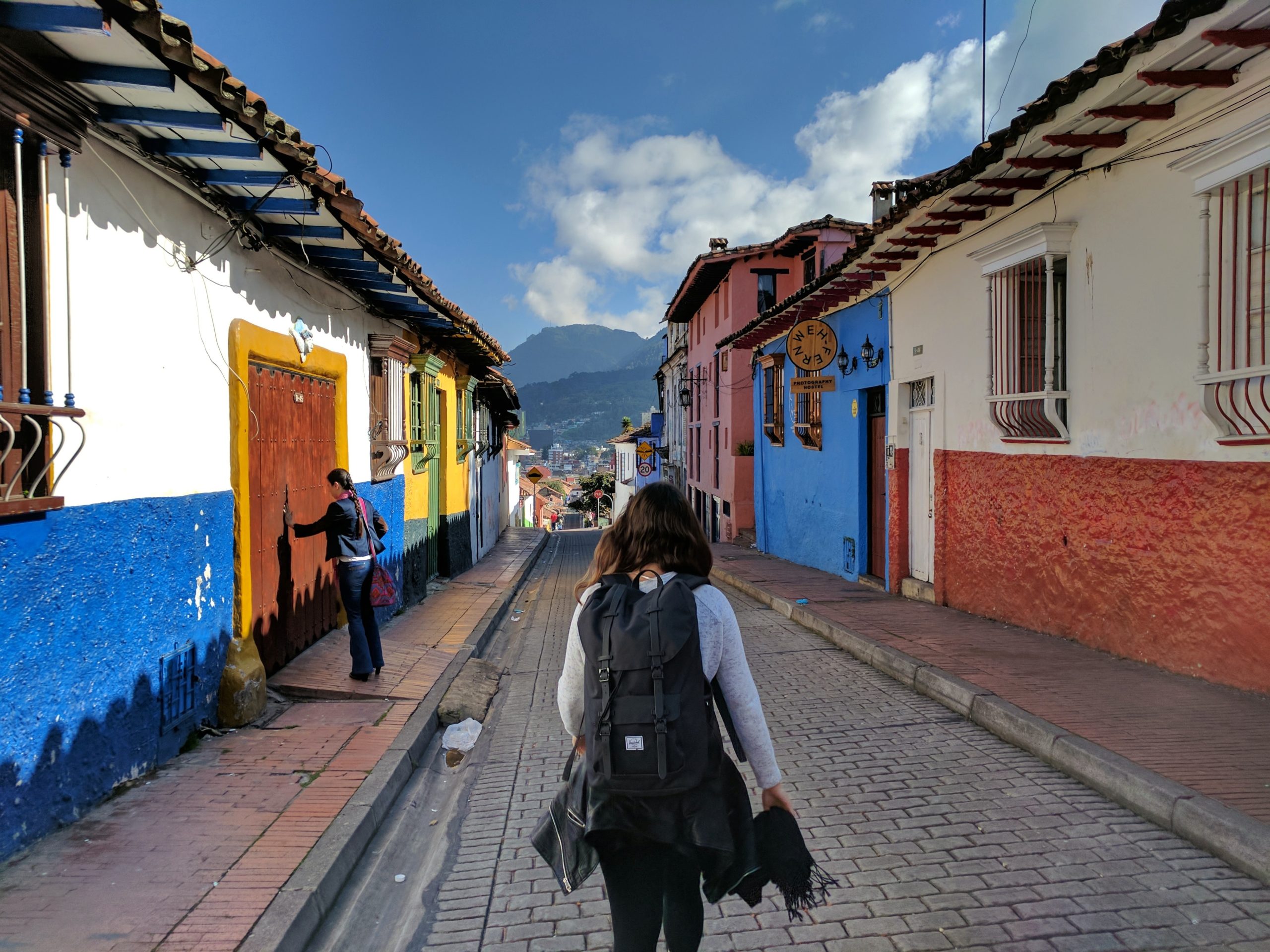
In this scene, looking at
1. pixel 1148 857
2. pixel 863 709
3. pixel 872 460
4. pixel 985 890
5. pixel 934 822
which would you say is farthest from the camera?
pixel 872 460

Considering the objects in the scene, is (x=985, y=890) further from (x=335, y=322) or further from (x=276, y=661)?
(x=335, y=322)

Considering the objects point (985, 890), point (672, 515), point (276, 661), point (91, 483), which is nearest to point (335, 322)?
point (276, 661)

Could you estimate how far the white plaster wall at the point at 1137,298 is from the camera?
5426 millimetres

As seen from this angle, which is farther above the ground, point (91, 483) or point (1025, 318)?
point (1025, 318)

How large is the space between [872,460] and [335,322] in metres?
7.70

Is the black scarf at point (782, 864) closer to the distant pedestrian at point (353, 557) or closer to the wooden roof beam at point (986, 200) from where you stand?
the distant pedestrian at point (353, 557)

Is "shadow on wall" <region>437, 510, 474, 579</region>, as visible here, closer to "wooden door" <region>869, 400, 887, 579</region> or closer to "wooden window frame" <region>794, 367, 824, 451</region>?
"wooden window frame" <region>794, 367, 824, 451</region>

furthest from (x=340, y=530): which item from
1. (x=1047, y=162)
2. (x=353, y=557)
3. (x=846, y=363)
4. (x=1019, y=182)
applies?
(x=846, y=363)

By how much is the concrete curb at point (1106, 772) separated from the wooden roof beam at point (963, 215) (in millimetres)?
4244

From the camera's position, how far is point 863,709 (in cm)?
582

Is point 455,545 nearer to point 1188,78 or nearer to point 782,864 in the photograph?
point 1188,78

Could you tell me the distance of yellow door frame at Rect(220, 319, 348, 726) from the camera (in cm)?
525

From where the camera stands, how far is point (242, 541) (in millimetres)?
5559

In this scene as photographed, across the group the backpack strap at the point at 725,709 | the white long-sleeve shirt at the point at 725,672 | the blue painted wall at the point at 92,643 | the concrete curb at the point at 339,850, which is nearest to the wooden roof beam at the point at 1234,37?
the white long-sleeve shirt at the point at 725,672
